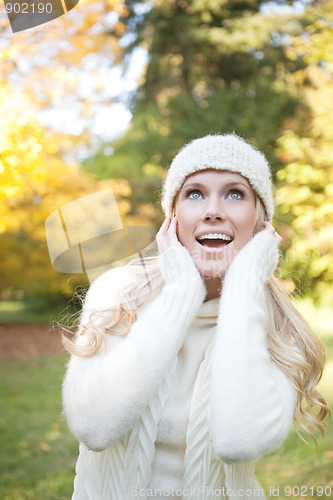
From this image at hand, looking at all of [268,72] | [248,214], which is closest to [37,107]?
[248,214]

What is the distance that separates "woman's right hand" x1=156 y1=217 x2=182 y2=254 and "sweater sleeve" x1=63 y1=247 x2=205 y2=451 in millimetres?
209

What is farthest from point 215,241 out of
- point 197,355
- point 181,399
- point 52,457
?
point 52,457

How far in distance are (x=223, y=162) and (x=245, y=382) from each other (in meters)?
0.74

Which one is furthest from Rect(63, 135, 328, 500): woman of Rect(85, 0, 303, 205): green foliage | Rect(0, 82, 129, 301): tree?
Rect(85, 0, 303, 205): green foliage

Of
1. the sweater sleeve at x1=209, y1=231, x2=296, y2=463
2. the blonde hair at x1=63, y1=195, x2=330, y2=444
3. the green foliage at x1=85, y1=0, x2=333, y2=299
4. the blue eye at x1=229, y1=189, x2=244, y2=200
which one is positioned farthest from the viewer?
the green foliage at x1=85, y1=0, x2=333, y2=299

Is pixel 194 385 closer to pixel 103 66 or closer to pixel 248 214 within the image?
pixel 248 214

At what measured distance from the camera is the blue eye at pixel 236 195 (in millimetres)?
1719

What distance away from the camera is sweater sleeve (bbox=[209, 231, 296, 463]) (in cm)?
137

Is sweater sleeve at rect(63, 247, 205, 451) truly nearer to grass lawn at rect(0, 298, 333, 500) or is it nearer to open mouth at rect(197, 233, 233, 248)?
open mouth at rect(197, 233, 233, 248)

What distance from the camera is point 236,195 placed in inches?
68.0

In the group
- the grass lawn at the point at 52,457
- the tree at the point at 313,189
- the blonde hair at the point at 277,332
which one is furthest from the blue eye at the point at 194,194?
the tree at the point at 313,189

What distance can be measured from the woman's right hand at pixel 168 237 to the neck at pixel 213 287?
171 mm

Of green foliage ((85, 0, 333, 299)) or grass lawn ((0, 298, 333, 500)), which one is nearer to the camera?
grass lawn ((0, 298, 333, 500))

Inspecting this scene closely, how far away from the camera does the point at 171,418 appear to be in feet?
5.12
